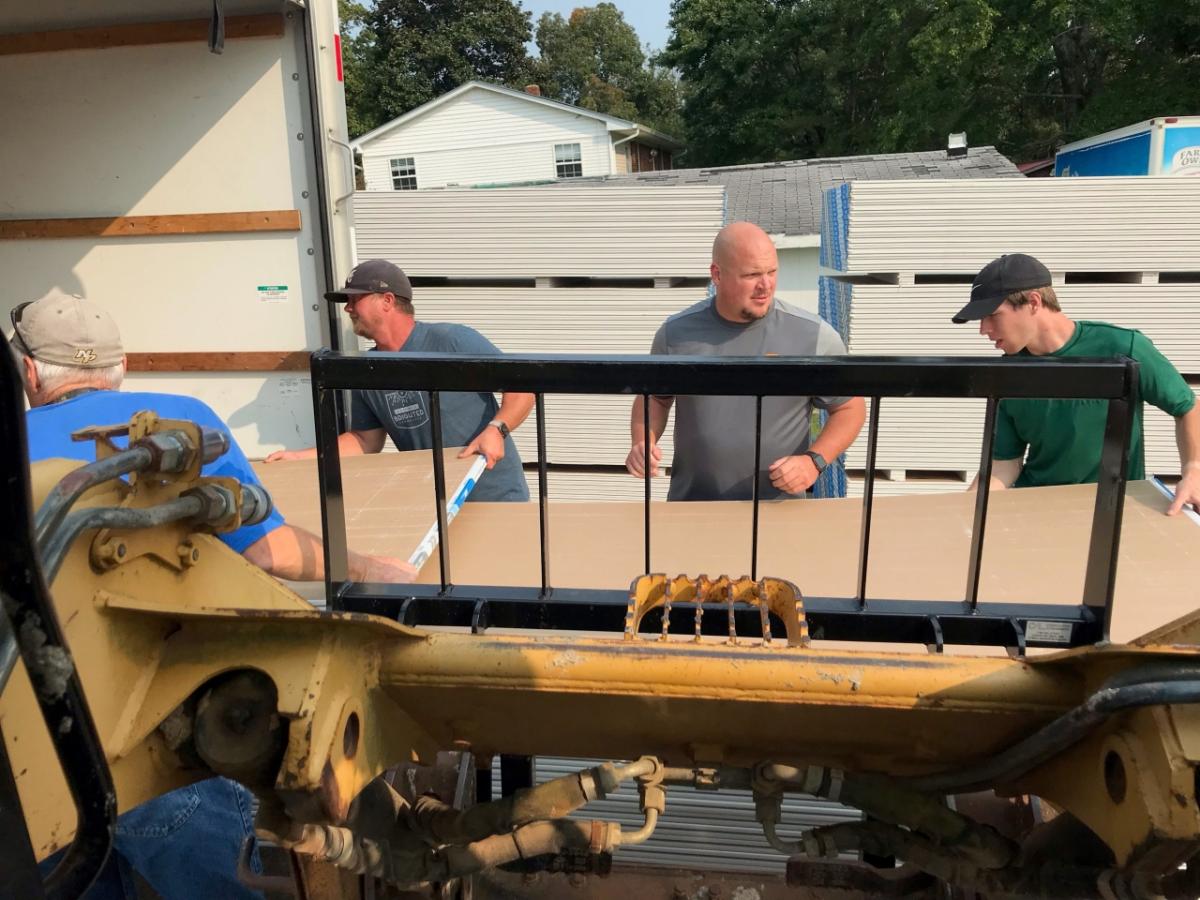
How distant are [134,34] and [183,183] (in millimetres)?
608

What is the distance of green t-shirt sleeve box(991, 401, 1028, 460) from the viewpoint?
302 cm

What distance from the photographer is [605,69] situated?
5947cm

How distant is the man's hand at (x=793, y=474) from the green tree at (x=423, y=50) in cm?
4130

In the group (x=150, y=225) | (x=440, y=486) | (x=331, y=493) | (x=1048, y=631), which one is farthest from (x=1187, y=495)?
(x=150, y=225)

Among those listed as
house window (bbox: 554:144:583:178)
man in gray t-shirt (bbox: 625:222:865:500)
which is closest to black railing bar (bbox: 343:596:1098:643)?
man in gray t-shirt (bbox: 625:222:865:500)

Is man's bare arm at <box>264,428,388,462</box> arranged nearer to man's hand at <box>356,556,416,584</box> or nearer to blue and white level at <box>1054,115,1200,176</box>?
man's hand at <box>356,556,416,584</box>

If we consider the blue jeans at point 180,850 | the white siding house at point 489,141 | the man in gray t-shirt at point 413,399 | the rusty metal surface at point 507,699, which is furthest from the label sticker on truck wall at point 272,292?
the white siding house at point 489,141

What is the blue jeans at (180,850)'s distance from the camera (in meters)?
1.88

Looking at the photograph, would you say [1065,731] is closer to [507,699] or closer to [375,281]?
[507,699]


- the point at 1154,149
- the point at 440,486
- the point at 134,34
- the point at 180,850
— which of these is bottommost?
the point at 180,850

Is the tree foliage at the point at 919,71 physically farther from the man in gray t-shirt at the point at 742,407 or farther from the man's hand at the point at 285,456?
the man's hand at the point at 285,456

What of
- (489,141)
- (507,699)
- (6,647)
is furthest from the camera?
(489,141)

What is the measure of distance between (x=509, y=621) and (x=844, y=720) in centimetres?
69

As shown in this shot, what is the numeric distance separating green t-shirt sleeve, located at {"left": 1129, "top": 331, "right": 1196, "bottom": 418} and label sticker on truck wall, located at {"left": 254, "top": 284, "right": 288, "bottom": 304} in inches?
129
